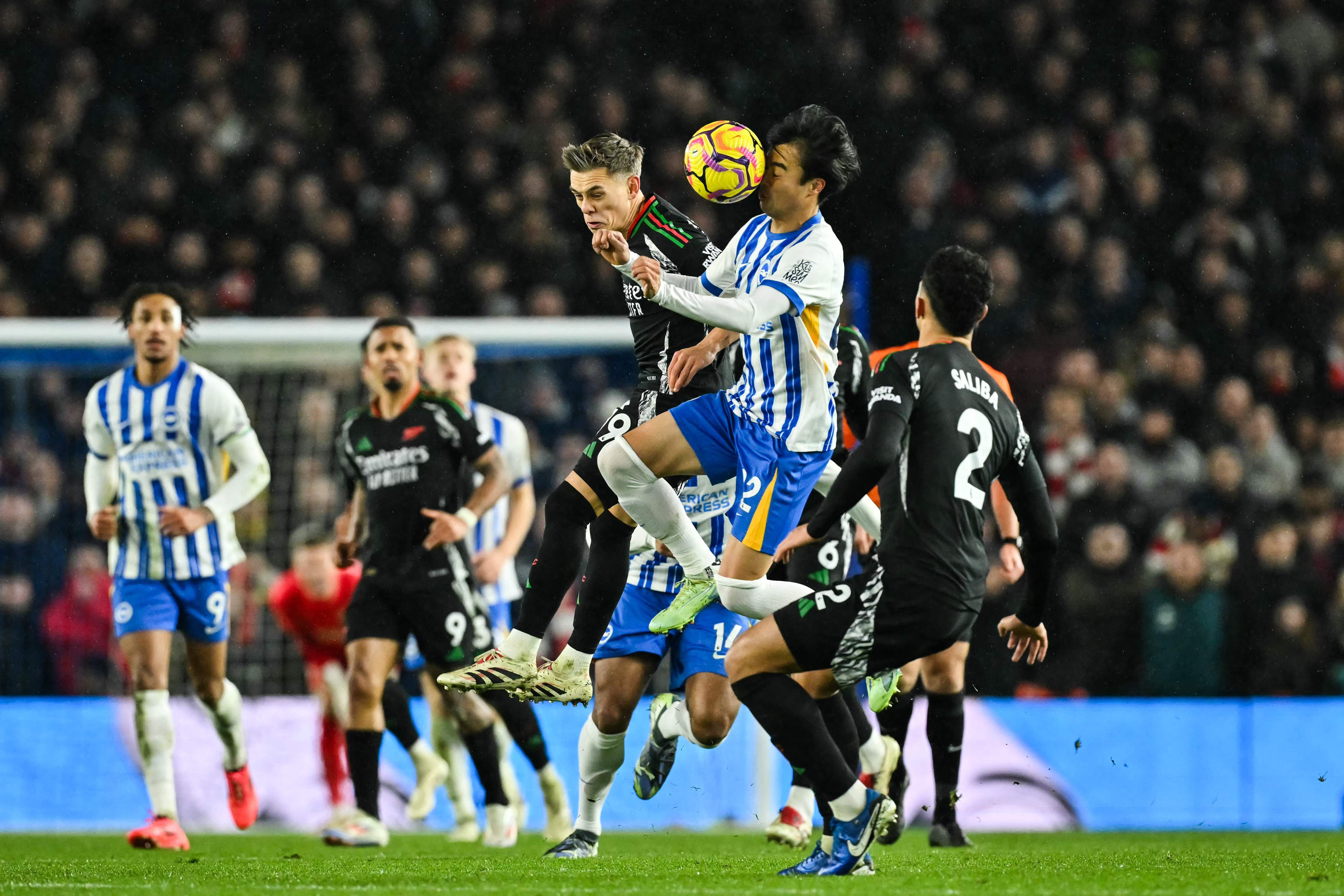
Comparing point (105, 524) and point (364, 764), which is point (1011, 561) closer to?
point (364, 764)

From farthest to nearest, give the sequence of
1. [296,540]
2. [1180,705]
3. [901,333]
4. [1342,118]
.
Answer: [1342,118]
[901,333]
[1180,705]
[296,540]

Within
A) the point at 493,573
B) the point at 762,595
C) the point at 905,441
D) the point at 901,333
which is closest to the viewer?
the point at 905,441

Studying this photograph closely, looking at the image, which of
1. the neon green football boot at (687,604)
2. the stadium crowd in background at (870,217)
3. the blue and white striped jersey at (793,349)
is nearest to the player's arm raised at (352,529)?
the neon green football boot at (687,604)

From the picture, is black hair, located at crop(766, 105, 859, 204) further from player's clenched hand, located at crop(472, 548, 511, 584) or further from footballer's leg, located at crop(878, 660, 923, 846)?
player's clenched hand, located at crop(472, 548, 511, 584)

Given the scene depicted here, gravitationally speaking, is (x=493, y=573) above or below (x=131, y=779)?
above

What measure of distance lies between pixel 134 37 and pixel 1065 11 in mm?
7944

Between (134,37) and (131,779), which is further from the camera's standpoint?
(134,37)

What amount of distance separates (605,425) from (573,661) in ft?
2.76

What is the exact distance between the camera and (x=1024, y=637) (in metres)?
5.28

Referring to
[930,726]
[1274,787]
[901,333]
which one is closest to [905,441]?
[930,726]

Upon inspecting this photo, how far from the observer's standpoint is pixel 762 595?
553 centimetres

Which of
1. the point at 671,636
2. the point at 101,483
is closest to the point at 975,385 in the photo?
the point at 671,636

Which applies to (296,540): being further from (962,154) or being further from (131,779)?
(962,154)

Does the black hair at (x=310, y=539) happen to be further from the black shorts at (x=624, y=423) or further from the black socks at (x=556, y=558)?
the black socks at (x=556, y=558)
